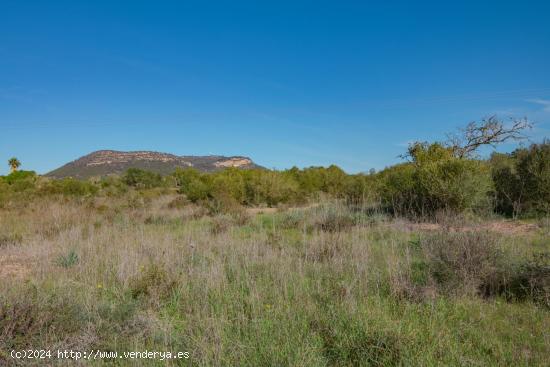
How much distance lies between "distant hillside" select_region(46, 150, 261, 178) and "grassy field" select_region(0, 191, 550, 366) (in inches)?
2381

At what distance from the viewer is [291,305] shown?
13.7ft

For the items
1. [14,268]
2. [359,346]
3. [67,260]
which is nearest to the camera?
[359,346]

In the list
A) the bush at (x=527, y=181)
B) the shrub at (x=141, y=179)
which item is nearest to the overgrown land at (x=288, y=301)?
the bush at (x=527, y=181)

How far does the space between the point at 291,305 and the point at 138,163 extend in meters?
74.9

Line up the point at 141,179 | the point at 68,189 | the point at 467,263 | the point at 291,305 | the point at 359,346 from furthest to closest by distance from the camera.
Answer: the point at 141,179 < the point at 68,189 < the point at 467,263 < the point at 291,305 < the point at 359,346

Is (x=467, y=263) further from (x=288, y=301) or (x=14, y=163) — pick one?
(x=14, y=163)

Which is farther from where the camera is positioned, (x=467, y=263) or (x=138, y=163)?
(x=138, y=163)

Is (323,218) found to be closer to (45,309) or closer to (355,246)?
(355,246)

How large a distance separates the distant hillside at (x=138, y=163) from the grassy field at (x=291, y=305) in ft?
198

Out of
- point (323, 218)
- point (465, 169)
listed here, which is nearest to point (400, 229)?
point (323, 218)

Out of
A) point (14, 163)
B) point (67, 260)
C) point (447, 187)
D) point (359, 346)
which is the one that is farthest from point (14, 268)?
point (14, 163)

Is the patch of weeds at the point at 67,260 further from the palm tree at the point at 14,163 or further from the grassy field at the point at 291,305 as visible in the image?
the palm tree at the point at 14,163

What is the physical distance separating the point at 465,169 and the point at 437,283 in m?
8.35

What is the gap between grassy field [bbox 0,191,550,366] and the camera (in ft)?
10.1
